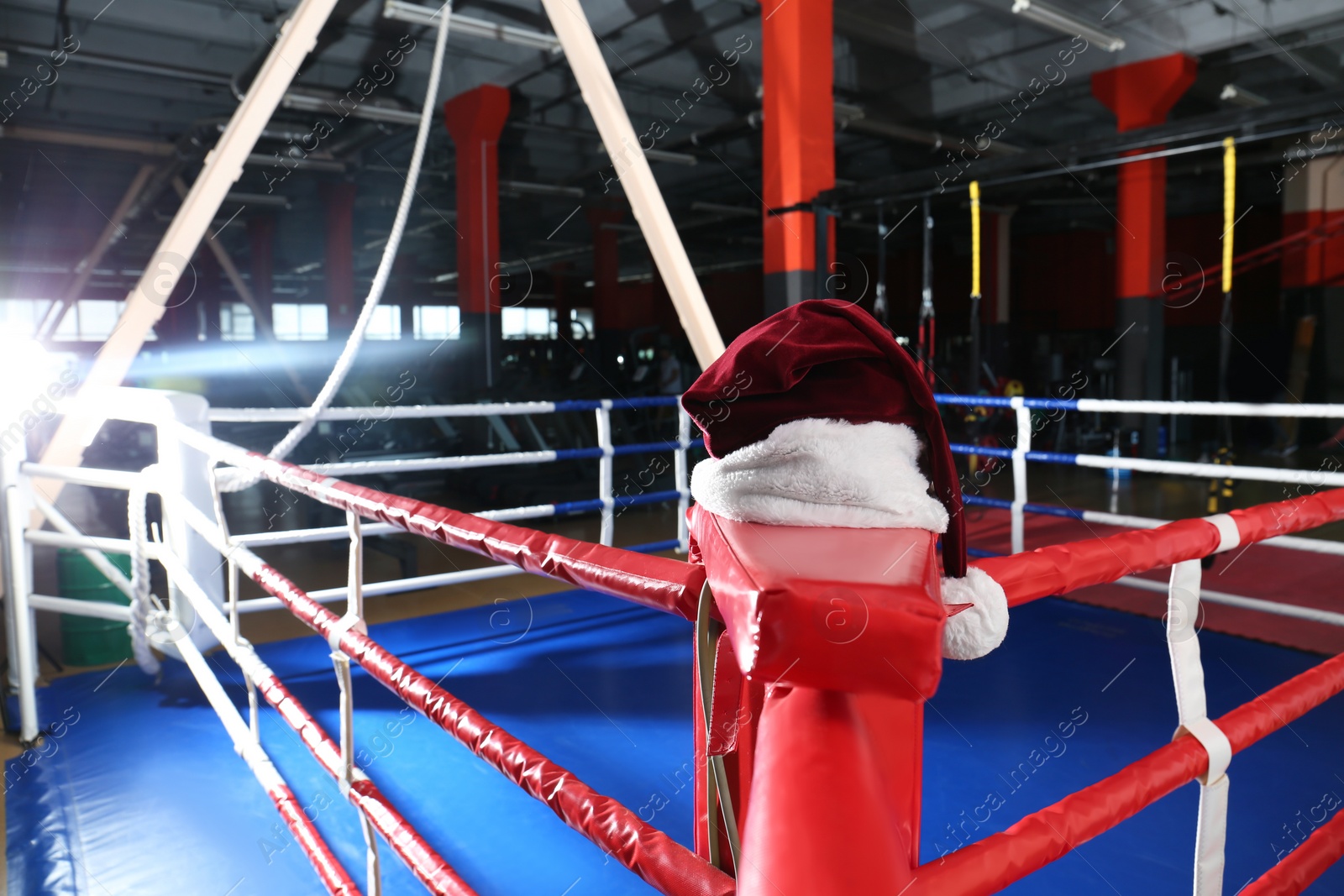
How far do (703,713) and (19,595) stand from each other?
2460mm

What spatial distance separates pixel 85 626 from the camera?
2.76 m

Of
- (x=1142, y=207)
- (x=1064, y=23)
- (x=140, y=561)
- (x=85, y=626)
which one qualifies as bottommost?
(x=85, y=626)

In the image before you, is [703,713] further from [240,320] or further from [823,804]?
[240,320]

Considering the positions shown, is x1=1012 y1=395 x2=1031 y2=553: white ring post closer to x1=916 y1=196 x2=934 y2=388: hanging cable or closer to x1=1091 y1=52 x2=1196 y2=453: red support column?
x1=916 y1=196 x2=934 y2=388: hanging cable

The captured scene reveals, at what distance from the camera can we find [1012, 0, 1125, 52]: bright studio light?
5.69 m

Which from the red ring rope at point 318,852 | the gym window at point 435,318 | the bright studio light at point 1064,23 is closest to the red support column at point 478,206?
the bright studio light at point 1064,23

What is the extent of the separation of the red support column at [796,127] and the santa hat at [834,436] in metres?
3.93

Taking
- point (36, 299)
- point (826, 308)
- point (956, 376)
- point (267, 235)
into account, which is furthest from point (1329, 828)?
point (36, 299)

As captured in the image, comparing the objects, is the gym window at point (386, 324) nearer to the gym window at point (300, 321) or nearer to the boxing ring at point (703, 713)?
the gym window at point (300, 321)

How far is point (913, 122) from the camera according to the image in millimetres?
9602

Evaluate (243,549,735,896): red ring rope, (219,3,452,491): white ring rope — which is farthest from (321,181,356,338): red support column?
(243,549,735,896): red ring rope

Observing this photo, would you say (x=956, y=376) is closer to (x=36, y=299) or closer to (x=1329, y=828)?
(x=1329, y=828)

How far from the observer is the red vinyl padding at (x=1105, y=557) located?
717 mm

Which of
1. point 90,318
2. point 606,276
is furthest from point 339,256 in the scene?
point 90,318
